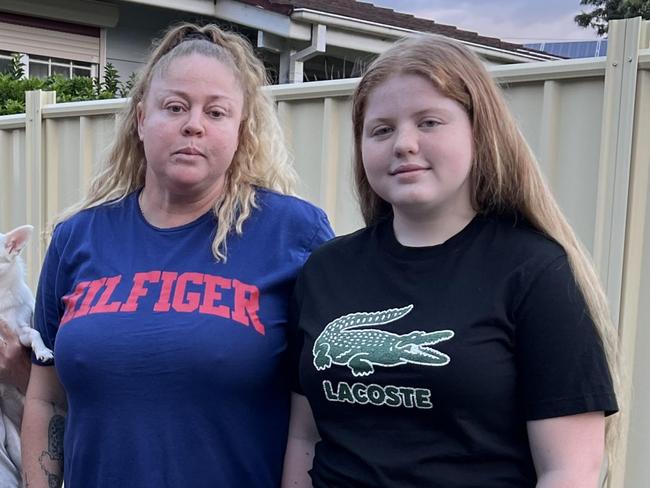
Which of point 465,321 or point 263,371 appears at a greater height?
point 465,321

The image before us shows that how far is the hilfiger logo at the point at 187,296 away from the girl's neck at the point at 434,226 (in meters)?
0.46

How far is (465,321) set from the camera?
4.74ft

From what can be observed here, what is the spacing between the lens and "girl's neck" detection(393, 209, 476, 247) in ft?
5.19

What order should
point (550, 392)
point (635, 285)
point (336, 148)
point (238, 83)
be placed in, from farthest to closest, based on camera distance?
point (336, 148)
point (635, 285)
point (238, 83)
point (550, 392)

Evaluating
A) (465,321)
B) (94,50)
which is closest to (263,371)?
(465,321)

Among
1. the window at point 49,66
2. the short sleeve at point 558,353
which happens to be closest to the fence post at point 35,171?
the short sleeve at point 558,353

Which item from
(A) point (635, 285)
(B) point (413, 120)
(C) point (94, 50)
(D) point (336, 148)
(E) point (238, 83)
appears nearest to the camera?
(B) point (413, 120)

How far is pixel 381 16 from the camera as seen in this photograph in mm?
8180

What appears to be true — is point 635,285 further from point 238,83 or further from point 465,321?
point 238,83

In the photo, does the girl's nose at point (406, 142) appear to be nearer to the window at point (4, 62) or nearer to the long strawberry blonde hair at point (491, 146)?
the long strawberry blonde hair at point (491, 146)

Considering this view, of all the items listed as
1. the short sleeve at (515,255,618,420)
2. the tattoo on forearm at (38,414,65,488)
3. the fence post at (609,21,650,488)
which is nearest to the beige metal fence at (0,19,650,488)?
the fence post at (609,21,650,488)

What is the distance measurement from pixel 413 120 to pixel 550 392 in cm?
60

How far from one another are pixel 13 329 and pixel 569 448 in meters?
1.82

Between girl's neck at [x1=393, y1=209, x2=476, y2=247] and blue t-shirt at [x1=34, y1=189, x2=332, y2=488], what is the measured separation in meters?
0.41
